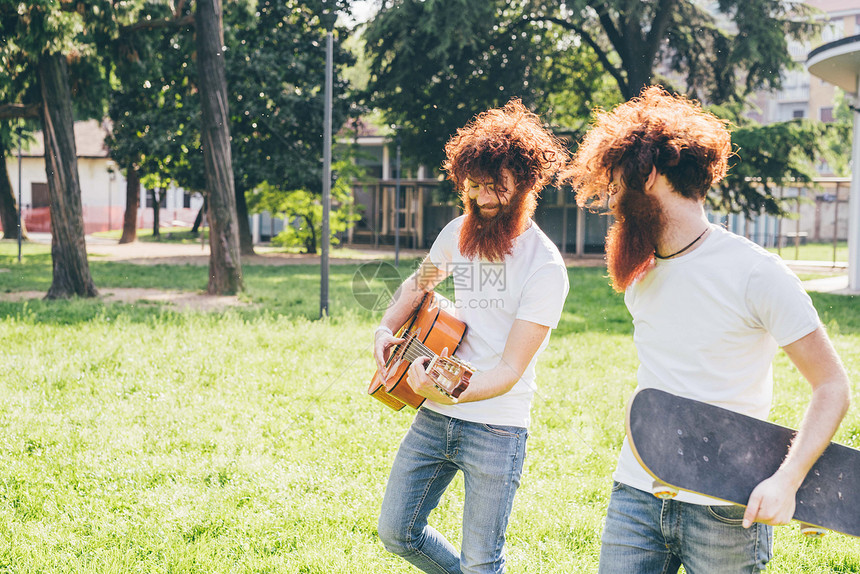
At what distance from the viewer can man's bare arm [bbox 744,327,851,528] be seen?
69.1 inches

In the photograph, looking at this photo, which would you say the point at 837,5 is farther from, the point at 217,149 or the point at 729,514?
the point at 729,514

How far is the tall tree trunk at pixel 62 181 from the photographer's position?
12.5 m

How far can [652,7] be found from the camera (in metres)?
19.7

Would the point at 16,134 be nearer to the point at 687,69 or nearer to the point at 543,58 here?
the point at 543,58

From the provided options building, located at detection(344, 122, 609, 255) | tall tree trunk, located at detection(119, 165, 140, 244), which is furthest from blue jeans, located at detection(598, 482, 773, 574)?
tall tree trunk, located at detection(119, 165, 140, 244)

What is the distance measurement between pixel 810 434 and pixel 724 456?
20 centimetres

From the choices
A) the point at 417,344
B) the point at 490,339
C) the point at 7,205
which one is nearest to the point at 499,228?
the point at 490,339

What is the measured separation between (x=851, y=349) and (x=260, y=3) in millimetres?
20186

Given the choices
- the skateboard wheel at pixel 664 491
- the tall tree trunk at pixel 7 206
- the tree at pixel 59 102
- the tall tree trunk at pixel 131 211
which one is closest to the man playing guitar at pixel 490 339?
the skateboard wheel at pixel 664 491

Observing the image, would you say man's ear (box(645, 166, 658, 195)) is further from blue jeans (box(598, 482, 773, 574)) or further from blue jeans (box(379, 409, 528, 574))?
blue jeans (box(379, 409, 528, 574))

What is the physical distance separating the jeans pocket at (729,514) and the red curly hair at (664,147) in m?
0.85

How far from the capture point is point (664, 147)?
6.79ft

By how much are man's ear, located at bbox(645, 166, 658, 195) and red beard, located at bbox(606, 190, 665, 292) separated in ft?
0.06

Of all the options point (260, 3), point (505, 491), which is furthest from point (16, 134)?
point (505, 491)
